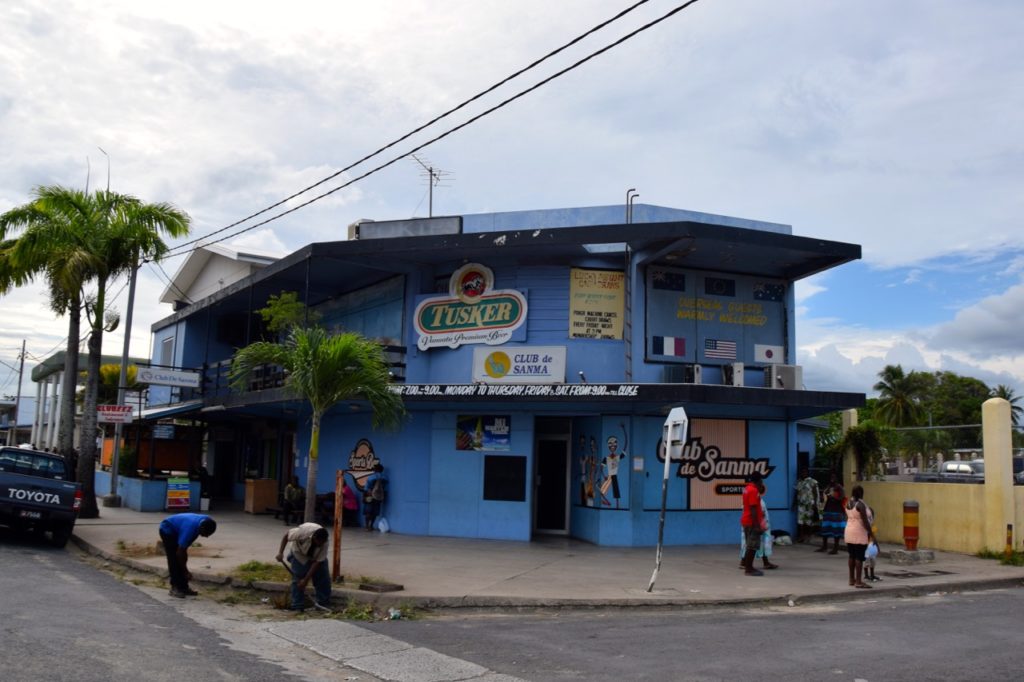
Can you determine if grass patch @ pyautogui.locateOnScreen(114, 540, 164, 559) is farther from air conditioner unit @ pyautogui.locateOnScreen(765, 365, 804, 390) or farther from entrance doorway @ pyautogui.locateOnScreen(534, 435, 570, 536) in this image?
air conditioner unit @ pyautogui.locateOnScreen(765, 365, 804, 390)

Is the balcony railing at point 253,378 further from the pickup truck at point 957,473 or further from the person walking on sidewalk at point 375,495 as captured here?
the pickup truck at point 957,473

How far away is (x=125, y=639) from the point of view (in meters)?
8.38

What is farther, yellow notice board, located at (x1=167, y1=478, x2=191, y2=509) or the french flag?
yellow notice board, located at (x1=167, y1=478, x2=191, y2=509)

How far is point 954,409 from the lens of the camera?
6250 cm

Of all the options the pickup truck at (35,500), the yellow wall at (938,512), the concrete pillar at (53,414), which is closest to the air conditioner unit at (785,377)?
the yellow wall at (938,512)

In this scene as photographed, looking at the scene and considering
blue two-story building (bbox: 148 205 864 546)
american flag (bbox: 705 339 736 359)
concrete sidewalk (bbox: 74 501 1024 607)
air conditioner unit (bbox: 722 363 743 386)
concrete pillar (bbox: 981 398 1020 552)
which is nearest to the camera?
concrete sidewalk (bbox: 74 501 1024 607)

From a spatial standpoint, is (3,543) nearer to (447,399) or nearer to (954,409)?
(447,399)

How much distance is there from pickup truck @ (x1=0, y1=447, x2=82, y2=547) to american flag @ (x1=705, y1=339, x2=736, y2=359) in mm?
12528

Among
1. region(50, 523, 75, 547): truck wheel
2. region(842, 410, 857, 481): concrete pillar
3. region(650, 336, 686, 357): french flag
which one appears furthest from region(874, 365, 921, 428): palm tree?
region(50, 523, 75, 547): truck wheel

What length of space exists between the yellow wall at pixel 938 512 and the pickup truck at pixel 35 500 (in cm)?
1622

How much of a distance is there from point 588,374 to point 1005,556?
27.0 feet

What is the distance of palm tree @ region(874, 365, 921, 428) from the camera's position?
6106cm

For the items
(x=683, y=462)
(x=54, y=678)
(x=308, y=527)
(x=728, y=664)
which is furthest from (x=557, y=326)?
(x=54, y=678)

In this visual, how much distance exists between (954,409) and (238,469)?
53.4 meters
